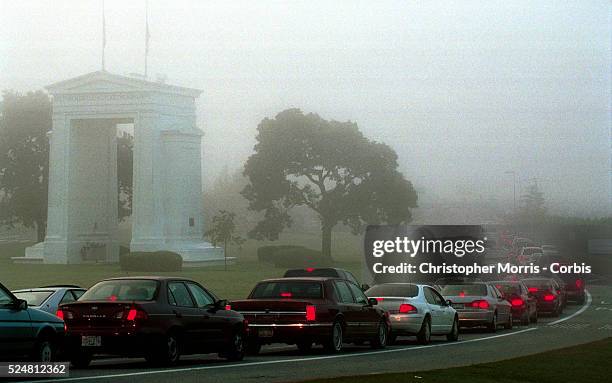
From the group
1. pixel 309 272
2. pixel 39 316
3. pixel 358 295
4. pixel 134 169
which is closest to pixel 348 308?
pixel 358 295

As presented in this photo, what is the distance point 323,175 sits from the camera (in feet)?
307

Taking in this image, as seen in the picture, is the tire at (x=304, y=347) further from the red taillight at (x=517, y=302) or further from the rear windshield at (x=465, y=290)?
the red taillight at (x=517, y=302)

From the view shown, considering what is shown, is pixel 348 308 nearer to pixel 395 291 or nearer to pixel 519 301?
pixel 395 291

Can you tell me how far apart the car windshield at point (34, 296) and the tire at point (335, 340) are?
529cm

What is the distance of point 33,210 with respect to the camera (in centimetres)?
10731

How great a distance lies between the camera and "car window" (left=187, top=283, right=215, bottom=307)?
75.6 feet

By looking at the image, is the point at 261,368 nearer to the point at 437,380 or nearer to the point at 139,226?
the point at 437,380

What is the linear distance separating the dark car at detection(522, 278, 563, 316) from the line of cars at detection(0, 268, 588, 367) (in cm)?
1002

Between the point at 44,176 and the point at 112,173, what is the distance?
74.9 ft

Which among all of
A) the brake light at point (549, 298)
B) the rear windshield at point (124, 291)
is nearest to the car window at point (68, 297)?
the rear windshield at point (124, 291)

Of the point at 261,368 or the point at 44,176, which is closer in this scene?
the point at 261,368

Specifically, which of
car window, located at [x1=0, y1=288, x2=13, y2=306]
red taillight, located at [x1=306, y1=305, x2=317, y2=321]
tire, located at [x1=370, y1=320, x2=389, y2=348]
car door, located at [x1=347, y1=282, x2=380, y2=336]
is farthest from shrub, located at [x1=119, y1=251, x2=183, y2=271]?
car window, located at [x1=0, y1=288, x2=13, y2=306]

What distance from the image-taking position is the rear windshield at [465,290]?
119ft

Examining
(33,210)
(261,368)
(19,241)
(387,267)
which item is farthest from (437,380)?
(19,241)
